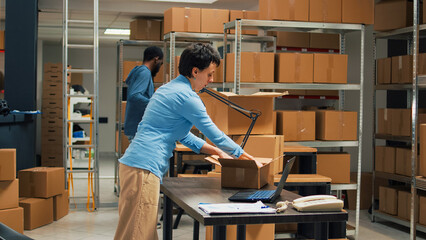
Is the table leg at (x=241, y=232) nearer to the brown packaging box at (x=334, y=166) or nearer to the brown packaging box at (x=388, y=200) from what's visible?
the brown packaging box at (x=334, y=166)

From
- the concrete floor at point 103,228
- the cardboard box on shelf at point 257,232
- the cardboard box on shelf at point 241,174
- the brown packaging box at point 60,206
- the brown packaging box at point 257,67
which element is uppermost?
the brown packaging box at point 257,67

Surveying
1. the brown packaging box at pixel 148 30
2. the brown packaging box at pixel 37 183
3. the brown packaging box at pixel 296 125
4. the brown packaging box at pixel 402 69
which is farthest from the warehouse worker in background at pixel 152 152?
the brown packaging box at pixel 148 30

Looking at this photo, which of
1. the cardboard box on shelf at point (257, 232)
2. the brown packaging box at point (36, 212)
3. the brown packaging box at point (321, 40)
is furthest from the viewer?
the brown packaging box at point (321, 40)

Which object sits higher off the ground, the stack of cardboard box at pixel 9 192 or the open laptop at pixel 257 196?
the open laptop at pixel 257 196

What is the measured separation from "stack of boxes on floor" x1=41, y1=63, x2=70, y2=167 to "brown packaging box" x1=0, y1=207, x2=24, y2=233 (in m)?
5.41

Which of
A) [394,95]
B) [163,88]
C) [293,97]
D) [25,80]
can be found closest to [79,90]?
[25,80]

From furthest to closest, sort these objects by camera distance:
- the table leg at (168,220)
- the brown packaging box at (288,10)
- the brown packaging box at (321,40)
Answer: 1. the brown packaging box at (321,40)
2. the brown packaging box at (288,10)
3. the table leg at (168,220)

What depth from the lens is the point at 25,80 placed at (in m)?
6.89

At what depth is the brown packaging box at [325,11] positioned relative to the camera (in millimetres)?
5531

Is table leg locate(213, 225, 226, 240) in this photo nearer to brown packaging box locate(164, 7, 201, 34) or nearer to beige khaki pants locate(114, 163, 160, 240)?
beige khaki pants locate(114, 163, 160, 240)

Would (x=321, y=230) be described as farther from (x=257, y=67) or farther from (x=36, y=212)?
(x=36, y=212)

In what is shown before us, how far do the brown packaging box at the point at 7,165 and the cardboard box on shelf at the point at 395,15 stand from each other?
425cm

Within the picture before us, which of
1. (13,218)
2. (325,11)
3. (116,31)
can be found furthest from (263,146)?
(116,31)

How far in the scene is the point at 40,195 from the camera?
6113 millimetres
